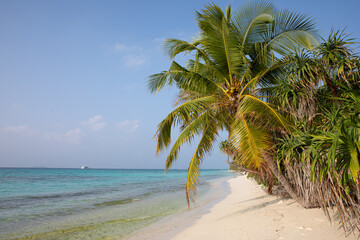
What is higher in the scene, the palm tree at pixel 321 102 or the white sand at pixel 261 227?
the palm tree at pixel 321 102

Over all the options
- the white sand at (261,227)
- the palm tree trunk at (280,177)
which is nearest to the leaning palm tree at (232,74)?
the palm tree trunk at (280,177)

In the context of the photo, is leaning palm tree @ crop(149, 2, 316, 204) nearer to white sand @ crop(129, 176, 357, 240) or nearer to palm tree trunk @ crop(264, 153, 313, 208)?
palm tree trunk @ crop(264, 153, 313, 208)

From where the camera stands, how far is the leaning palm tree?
574 cm

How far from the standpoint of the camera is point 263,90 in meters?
7.23

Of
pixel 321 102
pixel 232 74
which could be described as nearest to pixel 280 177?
Result: pixel 321 102

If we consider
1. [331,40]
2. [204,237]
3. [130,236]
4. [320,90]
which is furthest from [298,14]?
[130,236]

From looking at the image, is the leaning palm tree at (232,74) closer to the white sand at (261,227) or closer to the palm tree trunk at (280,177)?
the palm tree trunk at (280,177)

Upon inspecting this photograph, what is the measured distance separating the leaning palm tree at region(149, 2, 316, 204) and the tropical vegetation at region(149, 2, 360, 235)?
0.03 m

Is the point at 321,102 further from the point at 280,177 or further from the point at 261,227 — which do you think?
the point at 261,227

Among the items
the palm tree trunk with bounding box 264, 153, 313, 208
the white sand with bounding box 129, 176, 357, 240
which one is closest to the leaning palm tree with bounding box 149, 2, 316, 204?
the palm tree trunk with bounding box 264, 153, 313, 208

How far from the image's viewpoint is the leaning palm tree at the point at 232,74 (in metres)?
5.74

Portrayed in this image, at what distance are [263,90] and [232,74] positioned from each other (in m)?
1.23

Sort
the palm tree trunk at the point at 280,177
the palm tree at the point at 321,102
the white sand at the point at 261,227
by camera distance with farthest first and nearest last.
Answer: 1. the palm tree trunk at the point at 280,177
2. the white sand at the point at 261,227
3. the palm tree at the point at 321,102

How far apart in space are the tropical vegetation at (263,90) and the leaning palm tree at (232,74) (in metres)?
0.03
